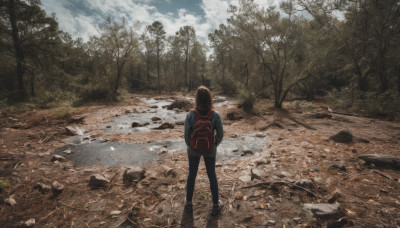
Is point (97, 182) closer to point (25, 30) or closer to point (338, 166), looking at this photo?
point (338, 166)

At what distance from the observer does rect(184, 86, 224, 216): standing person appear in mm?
2311

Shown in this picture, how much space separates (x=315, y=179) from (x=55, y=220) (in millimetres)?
4226

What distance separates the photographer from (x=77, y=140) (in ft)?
19.1

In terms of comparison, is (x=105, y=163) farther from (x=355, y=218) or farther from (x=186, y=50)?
(x=186, y=50)

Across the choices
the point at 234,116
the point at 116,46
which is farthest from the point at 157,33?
the point at 234,116

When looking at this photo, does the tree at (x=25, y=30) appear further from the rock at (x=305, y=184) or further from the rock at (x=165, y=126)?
the rock at (x=305, y=184)

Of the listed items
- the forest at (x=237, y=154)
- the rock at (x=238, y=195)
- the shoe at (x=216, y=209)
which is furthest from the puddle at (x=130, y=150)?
the shoe at (x=216, y=209)

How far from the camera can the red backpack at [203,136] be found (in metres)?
2.30

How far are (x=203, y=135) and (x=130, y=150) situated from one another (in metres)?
3.65

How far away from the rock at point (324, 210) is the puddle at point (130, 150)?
7.98 feet

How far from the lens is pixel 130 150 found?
5109 mm

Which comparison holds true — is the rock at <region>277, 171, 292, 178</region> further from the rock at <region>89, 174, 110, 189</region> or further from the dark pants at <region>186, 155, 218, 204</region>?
the rock at <region>89, 174, 110, 189</region>

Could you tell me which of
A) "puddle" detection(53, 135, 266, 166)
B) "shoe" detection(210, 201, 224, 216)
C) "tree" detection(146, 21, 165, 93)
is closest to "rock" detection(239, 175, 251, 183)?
"shoe" detection(210, 201, 224, 216)

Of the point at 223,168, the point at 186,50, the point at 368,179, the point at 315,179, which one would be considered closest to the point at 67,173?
the point at 223,168
